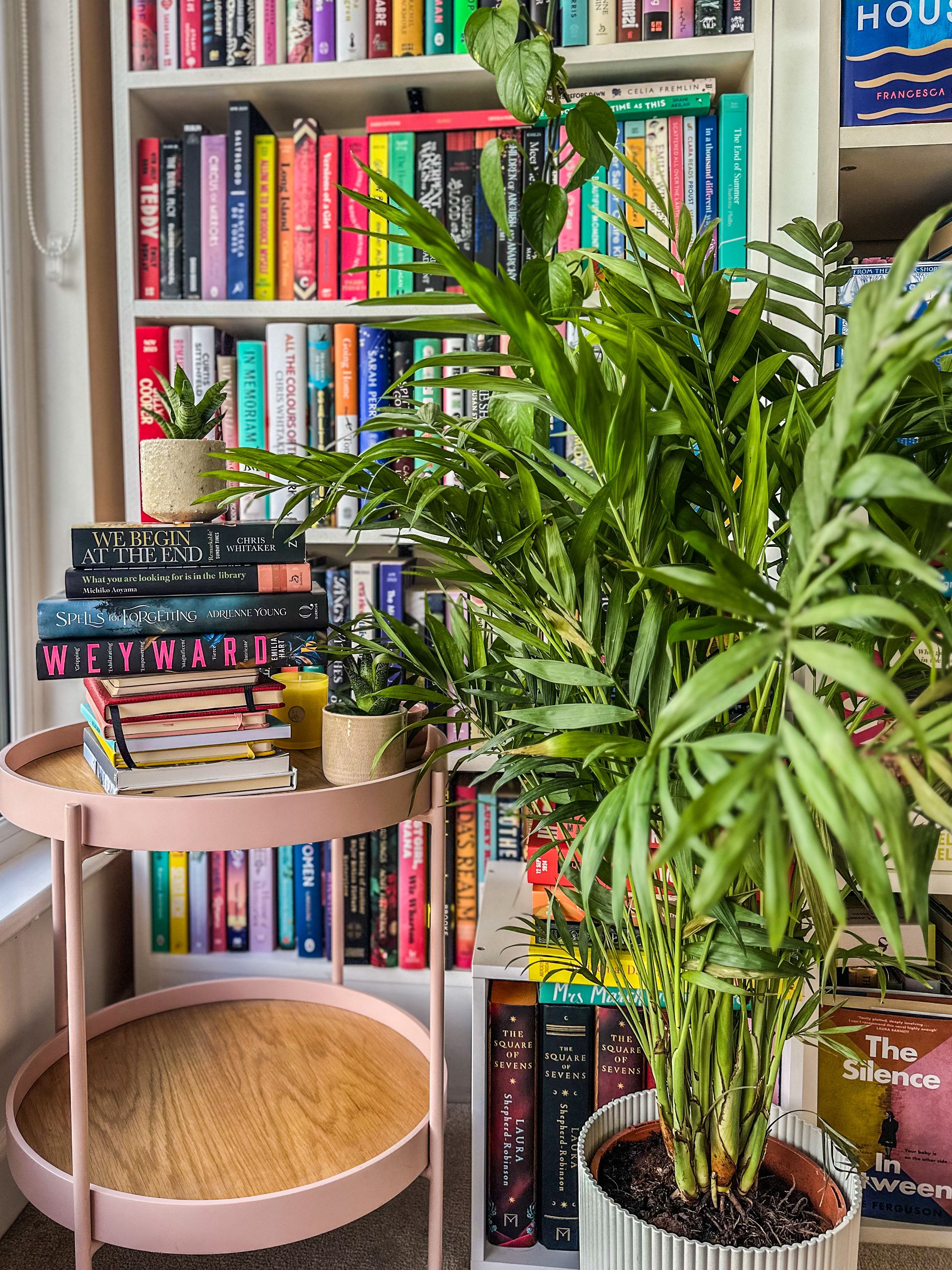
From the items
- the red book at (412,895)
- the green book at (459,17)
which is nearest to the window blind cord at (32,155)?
the green book at (459,17)

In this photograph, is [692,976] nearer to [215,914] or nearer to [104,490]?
[215,914]

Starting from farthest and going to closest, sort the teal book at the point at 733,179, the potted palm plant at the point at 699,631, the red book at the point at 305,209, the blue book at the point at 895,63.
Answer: the red book at the point at 305,209, the teal book at the point at 733,179, the blue book at the point at 895,63, the potted palm plant at the point at 699,631

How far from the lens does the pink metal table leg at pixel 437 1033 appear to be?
0.98 metres

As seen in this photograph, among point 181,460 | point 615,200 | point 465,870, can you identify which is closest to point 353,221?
point 615,200

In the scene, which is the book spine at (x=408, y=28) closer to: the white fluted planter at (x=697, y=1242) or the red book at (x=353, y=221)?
the red book at (x=353, y=221)

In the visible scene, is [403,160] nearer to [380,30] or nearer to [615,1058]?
[380,30]

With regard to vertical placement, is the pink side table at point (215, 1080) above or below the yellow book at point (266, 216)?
below

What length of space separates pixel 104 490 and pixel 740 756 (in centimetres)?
116

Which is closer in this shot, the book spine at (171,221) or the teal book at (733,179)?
the teal book at (733,179)

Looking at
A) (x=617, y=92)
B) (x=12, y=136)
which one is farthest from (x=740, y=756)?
(x=12, y=136)

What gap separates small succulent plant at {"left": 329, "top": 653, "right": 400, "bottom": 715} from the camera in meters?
0.94

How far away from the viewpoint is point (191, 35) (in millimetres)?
1380

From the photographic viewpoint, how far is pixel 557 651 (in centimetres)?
81

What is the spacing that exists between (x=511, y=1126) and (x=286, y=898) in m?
0.53
